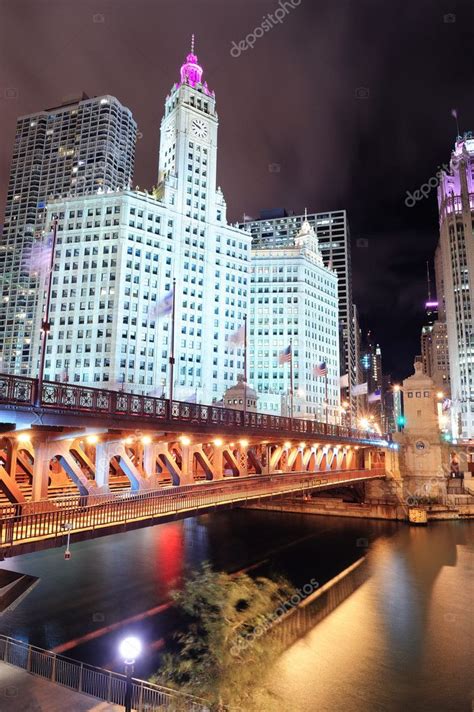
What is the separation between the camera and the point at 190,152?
113438 mm

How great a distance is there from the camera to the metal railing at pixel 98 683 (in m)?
15.9

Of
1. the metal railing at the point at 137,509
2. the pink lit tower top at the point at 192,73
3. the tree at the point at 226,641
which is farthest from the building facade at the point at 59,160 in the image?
the metal railing at the point at 137,509

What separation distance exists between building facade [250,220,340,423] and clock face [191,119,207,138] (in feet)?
112

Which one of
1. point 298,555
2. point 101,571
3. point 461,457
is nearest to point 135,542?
point 101,571

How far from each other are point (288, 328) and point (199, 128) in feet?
177

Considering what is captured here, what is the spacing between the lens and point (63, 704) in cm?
1512

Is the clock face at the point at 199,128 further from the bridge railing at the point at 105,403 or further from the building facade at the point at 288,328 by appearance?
the bridge railing at the point at 105,403

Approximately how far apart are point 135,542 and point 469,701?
37220 millimetres

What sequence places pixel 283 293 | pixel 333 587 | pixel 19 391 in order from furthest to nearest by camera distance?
pixel 283 293 → pixel 333 587 → pixel 19 391

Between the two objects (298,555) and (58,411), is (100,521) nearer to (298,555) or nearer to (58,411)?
(58,411)

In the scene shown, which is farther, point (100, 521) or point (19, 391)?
point (100, 521)

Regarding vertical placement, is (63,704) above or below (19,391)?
below

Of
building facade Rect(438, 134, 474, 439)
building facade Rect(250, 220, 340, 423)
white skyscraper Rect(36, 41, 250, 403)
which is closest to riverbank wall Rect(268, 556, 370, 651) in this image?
white skyscraper Rect(36, 41, 250, 403)

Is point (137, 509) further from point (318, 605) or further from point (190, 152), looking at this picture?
point (190, 152)
